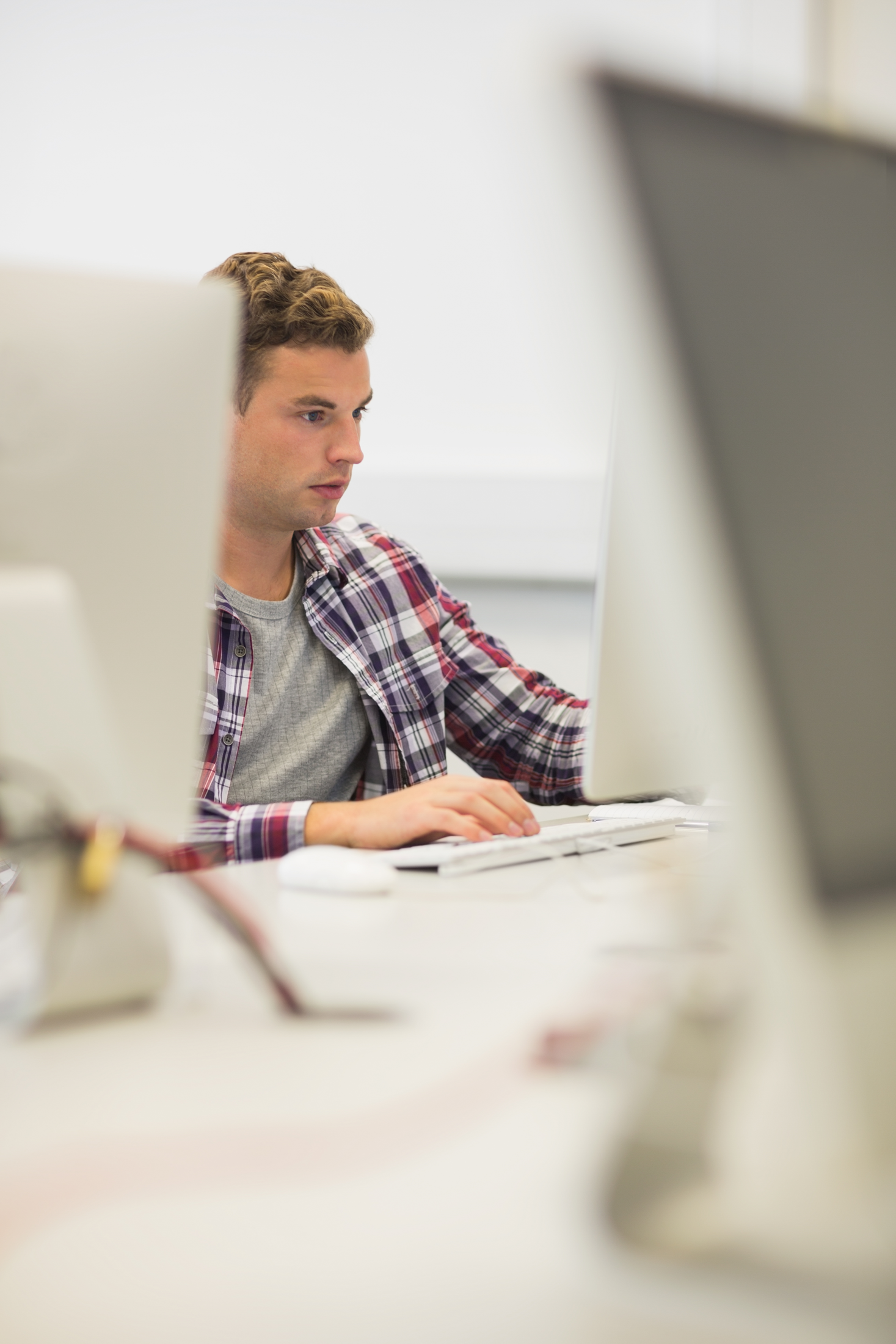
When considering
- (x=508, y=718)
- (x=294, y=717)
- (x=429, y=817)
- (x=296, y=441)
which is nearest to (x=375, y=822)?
(x=429, y=817)

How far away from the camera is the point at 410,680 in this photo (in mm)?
1523

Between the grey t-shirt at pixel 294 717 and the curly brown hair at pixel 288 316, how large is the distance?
314 millimetres

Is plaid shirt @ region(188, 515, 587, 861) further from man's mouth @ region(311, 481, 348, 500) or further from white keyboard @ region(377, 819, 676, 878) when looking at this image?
white keyboard @ region(377, 819, 676, 878)

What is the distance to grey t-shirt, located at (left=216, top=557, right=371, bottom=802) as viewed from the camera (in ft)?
4.64

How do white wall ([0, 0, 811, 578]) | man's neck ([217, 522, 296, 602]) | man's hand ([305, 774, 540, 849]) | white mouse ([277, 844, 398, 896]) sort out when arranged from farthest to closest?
white wall ([0, 0, 811, 578]) → man's neck ([217, 522, 296, 602]) → man's hand ([305, 774, 540, 849]) → white mouse ([277, 844, 398, 896])

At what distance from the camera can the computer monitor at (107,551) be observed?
1.95ft

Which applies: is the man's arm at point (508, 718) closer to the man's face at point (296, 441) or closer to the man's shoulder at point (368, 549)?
the man's shoulder at point (368, 549)

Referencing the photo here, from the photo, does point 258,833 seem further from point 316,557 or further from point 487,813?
point 316,557

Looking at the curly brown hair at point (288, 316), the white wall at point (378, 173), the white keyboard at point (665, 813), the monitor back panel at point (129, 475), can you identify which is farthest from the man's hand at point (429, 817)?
the white wall at point (378, 173)

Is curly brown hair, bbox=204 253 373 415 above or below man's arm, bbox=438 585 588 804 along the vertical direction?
above

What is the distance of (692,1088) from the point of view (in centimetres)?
42

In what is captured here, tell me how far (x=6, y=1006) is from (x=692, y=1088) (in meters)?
0.36

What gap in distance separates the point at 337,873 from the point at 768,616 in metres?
0.55

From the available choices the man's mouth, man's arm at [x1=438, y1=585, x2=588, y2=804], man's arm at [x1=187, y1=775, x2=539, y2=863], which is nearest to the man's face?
the man's mouth
